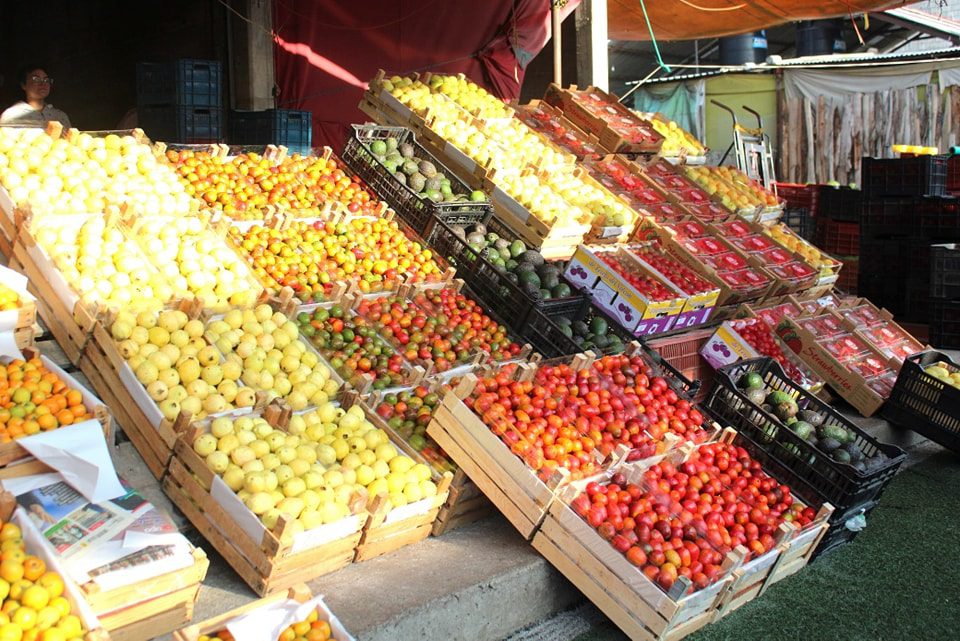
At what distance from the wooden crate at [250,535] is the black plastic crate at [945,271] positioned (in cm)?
698

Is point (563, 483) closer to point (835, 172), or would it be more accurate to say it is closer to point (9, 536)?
point (9, 536)

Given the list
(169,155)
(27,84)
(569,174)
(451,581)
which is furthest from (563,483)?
(27,84)

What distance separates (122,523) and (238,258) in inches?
83.9

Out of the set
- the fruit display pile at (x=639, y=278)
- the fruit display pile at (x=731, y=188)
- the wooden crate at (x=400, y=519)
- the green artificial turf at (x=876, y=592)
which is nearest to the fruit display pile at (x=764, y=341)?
the fruit display pile at (x=639, y=278)

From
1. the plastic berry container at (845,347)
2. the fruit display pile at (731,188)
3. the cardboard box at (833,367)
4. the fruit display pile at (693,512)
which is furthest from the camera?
the fruit display pile at (731,188)

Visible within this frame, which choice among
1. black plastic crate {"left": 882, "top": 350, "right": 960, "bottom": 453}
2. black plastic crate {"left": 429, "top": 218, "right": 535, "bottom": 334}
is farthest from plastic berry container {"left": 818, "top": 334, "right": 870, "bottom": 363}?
black plastic crate {"left": 429, "top": 218, "right": 535, "bottom": 334}

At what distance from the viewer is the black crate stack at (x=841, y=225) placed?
1179 centimetres

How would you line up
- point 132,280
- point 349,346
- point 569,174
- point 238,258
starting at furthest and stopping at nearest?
point 569,174, point 238,258, point 349,346, point 132,280

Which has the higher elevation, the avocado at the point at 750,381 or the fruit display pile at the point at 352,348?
the fruit display pile at the point at 352,348

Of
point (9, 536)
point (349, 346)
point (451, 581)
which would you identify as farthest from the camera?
point (349, 346)

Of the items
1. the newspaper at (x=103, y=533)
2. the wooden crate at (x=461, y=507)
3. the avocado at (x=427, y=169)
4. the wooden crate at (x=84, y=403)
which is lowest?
the wooden crate at (x=461, y=507)

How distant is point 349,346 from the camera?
4496 mm

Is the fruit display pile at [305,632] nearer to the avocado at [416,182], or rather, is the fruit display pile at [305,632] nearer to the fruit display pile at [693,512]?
the fruit display pile at [693,512]

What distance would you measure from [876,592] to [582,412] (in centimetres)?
164
